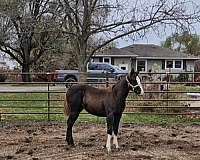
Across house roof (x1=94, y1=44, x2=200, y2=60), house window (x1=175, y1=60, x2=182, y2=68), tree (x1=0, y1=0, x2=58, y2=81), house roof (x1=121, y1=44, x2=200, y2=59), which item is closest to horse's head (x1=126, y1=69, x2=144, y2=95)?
tree (x1=0, y1=0, x2=58, y2=81)

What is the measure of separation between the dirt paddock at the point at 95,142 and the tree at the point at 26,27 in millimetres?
2505

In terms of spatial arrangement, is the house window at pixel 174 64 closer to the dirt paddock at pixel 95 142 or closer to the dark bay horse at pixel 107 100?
the dirt paddock at pixel 95 142

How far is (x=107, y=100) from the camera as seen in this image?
317 inches

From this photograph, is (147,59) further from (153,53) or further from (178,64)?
(178,64)

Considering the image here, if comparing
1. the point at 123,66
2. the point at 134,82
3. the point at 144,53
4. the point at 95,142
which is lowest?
the point at 95,142

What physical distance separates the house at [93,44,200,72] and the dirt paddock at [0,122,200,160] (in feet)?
105

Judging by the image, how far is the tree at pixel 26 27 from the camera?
63.8ft

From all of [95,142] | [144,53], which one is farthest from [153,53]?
[95,142]

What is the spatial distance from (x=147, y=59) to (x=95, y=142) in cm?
3721

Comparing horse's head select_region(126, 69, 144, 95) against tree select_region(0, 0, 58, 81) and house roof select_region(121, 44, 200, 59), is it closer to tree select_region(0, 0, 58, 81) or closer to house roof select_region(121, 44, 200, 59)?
tree select_region(0, 0, 58, 81)

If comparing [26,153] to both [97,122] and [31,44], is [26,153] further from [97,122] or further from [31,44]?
[31,44]

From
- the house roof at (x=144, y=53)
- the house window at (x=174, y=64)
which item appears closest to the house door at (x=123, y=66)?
the house roof at (x=144, y=53)

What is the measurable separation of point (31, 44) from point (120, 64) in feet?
44.4

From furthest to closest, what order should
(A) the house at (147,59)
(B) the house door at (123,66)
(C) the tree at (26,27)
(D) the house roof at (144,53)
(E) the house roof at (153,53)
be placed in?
(E) the house roof at (153,53), (D) the house roof at (144,53), (A) the house at (147,59), (B) the house door at (123,66), (C) the tree at (26,27)
